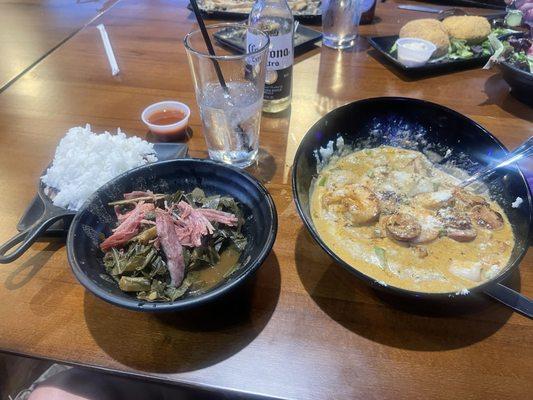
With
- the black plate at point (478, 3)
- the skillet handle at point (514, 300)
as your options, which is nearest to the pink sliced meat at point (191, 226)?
the skillet handle at point (514, 300)

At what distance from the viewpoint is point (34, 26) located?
2631mm

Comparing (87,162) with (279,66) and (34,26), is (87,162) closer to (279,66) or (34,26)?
(279,66)

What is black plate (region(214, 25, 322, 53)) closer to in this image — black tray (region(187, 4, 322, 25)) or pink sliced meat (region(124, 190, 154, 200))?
black tray (region(187, 4, 322, 25))

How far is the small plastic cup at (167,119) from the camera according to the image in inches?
63.1

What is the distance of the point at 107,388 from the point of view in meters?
1.25

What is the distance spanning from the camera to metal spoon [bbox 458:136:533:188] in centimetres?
114

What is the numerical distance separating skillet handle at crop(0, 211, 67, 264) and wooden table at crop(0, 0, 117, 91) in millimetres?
1263

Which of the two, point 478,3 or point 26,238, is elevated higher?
point 478,3

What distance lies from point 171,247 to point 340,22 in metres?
1.77

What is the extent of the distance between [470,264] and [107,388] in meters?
1.14

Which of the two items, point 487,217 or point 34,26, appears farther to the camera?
point 34,26

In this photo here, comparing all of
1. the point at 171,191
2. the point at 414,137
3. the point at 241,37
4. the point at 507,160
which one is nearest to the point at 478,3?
the point at 241,37

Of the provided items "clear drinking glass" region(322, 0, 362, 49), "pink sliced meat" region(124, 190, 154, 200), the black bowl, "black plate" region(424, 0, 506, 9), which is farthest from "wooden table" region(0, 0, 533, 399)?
"black plate" region(424, 0, 506, 9)

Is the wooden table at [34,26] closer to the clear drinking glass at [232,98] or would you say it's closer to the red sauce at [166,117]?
the red sauce at [166,117]
